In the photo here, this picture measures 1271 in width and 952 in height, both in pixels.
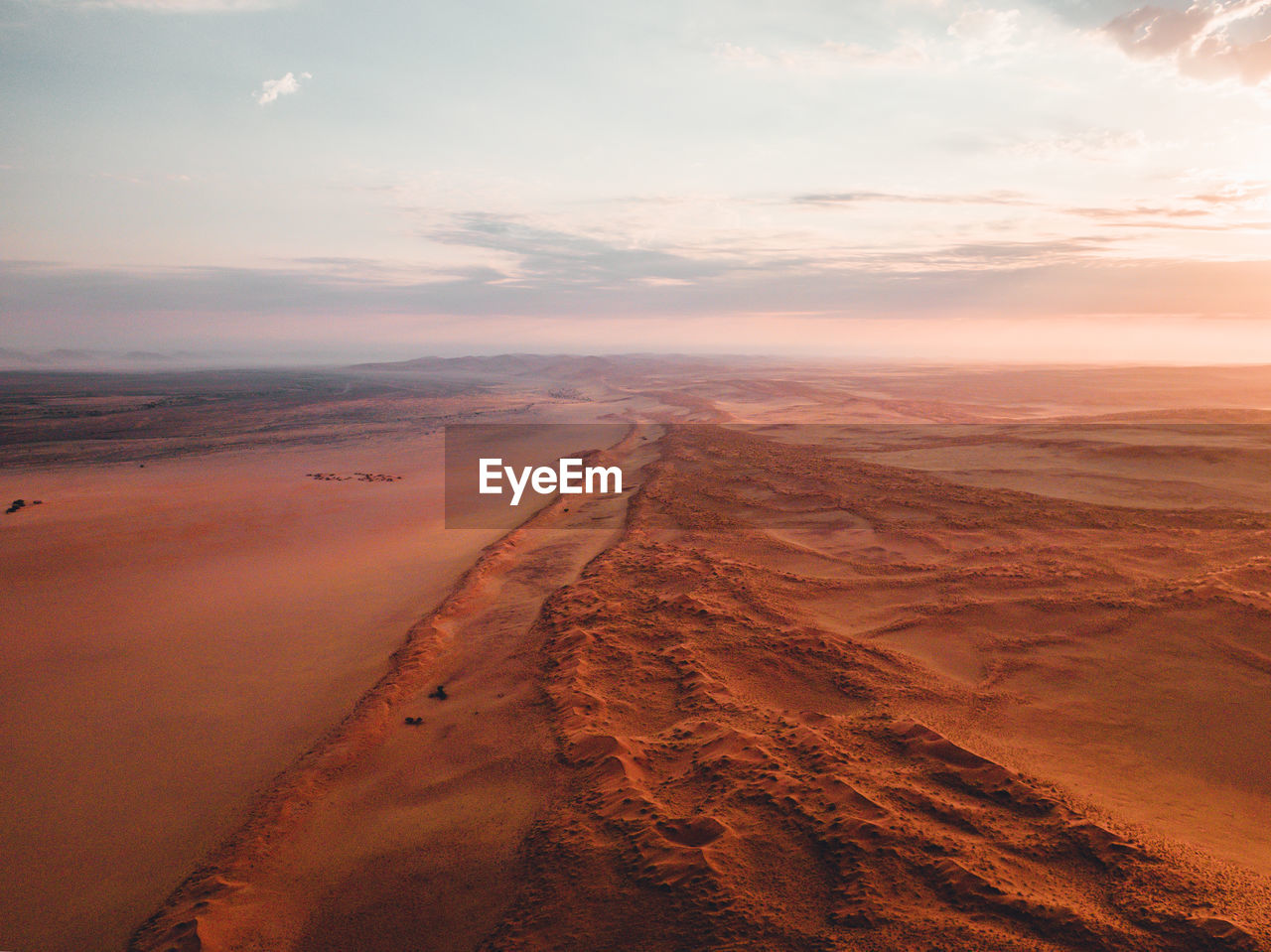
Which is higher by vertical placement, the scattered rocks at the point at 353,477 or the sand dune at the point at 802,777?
the scattered rocks at the point at 353,477

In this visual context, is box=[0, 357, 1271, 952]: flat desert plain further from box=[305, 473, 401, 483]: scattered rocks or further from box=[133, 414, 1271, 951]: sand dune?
box=[305, 473, 401, 483]: scattered rocks

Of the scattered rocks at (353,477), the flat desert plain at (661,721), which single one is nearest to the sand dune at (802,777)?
the flat desert plain at (661,721)

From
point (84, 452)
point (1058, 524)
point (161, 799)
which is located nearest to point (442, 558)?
point (161, 799)

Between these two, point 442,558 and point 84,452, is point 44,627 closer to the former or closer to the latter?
point 442,558

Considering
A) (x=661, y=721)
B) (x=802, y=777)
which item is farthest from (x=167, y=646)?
(x=802, y=777)

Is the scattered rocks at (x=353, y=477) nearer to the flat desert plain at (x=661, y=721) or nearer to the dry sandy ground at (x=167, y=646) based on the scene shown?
the dry sandy ground at (x=167, y=646)

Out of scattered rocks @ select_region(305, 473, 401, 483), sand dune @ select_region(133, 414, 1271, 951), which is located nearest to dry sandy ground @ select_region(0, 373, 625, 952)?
scattered rocks @ select_region(305, 473, 401, 483)

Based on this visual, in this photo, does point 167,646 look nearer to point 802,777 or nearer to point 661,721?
point 661,721

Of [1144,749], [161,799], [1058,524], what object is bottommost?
[161,799]
